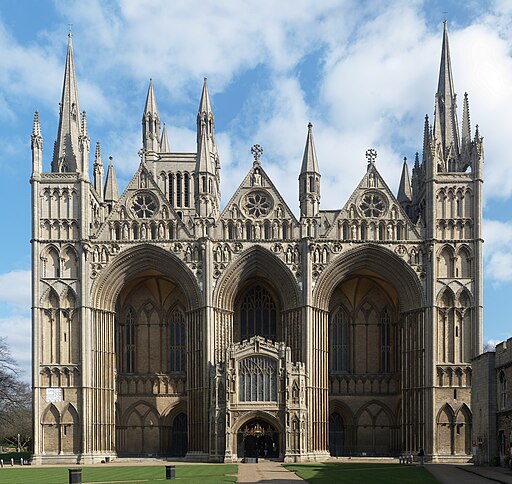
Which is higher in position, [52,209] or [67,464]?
[52,209]

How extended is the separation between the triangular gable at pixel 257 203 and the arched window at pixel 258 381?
11.1 m

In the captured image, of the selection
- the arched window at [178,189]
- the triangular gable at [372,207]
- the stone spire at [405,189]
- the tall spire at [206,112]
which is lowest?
the triangular gable at [372,207]

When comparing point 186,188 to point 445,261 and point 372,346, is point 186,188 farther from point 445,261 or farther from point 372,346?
point 445,261

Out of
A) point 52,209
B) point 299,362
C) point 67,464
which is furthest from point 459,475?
point 52,209

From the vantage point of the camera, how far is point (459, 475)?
40.2m

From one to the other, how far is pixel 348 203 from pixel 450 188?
25.3 feet

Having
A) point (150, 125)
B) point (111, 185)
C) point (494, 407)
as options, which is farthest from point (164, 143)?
point (494, 407)

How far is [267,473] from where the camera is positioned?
43.1 metres

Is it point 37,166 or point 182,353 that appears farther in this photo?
point 182,353

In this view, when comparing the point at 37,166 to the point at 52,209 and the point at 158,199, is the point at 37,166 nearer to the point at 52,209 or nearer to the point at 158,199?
the point at 52,209

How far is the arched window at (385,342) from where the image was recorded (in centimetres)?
6378

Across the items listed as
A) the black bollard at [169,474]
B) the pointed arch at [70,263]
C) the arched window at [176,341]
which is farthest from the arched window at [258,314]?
the black bollard at [169,474]

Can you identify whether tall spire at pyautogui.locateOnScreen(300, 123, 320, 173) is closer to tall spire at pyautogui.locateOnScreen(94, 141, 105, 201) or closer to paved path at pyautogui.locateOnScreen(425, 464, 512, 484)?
tall spire at pyautogui.locateOnScreen(94, 141, 105, 201)

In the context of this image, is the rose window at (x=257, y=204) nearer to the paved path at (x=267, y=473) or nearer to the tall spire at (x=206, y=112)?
the tall spire at (x=206, y=112)
